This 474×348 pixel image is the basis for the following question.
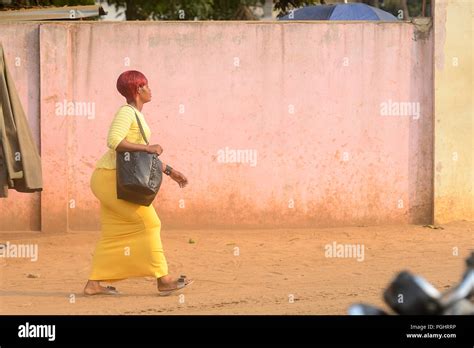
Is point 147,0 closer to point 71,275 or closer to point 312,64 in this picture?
point 312,64

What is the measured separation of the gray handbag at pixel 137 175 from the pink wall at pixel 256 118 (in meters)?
3.21

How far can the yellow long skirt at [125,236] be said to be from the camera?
8.12m

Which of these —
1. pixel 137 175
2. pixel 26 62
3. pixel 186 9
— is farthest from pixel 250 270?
pixel 186 9

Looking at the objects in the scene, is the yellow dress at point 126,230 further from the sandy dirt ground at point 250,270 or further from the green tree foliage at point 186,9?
the green tree foliage at point 186,9

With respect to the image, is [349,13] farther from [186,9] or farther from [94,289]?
[94,289]

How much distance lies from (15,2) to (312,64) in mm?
5080

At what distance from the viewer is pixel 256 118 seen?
37.1 feet

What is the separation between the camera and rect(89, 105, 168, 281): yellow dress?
8.12 metres

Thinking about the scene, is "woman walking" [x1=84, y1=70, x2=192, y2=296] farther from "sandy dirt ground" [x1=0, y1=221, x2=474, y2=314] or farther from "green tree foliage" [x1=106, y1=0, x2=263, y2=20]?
"green tree foliage" [x1=106, y1=0, x2=263, y2=20]

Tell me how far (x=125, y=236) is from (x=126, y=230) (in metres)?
0.05

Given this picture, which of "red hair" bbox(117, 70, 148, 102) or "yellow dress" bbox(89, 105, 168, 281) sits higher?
"red hair" bbox(117, 70, 148, 102)

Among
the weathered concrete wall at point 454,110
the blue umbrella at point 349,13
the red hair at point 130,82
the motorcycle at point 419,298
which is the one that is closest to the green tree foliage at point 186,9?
the blue umbrella at point 349,13

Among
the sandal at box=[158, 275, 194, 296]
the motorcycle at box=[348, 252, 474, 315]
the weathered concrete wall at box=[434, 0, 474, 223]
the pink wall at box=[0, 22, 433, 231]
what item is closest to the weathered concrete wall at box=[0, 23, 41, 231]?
the pink wall at box=[0, 22, 433, 231]
